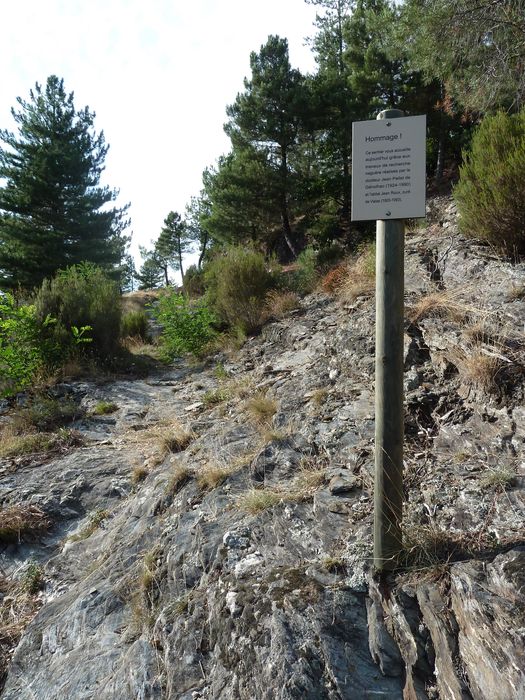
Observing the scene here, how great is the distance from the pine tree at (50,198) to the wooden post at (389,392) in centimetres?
1794

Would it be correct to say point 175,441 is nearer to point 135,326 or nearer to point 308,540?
point 308,540

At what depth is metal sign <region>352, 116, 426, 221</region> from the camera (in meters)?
2.27

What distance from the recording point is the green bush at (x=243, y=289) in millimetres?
10031

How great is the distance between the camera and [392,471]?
8.16ft

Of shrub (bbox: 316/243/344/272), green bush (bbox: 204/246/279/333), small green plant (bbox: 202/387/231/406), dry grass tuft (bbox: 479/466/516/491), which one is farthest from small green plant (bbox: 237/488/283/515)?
shrub (bbox: 316/243/344/272)

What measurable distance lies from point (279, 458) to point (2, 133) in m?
19.3

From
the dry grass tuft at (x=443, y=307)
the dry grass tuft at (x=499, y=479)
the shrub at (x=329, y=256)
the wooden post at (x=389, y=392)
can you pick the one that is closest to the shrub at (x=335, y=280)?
the shrub at (x=329, y=256)

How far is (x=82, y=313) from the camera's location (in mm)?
9711

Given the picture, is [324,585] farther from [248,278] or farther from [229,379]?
[248,278]

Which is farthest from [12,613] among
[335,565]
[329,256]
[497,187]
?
[329,256]

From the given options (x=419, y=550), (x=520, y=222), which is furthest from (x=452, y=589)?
(x=520, y=222)

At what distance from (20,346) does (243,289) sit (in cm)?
442

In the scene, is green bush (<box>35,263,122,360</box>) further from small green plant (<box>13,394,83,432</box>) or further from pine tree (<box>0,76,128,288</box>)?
pine tree (<box>0,76,128,288</box>)

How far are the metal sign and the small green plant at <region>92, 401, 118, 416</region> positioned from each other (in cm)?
589
